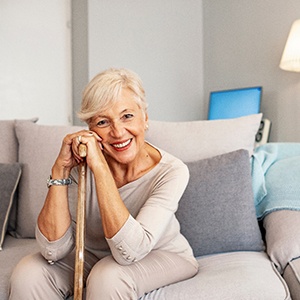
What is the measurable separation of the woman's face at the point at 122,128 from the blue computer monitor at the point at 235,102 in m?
2.13

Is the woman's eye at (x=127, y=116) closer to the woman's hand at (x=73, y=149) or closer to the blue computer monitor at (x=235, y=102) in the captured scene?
the woman's hand at (x=73, y=149)

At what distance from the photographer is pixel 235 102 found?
12.6ft

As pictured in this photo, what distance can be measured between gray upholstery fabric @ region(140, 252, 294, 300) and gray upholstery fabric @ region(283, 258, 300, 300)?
0.10 feet

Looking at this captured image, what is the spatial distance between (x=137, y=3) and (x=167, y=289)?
324cm

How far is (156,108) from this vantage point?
4.54m

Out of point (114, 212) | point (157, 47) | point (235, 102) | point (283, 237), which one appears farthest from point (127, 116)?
point (157, 47)

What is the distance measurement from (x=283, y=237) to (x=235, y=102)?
6.78 ft

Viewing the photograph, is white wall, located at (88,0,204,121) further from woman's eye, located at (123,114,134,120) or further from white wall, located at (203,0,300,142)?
woman's eye, located at (123,114,134,120)

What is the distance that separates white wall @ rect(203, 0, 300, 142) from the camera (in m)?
3.69

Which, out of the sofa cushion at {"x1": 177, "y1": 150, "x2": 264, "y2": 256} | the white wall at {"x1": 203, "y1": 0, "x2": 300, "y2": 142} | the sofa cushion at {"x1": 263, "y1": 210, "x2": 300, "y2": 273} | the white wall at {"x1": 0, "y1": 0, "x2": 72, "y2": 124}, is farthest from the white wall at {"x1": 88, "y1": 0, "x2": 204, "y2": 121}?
the sofa cushion at {"x1": 263, "y1": 210, "x2": 300, "y2": 273}

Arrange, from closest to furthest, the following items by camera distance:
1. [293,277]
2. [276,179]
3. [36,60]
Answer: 1. [293,277]
2. [276,179]
3. [36,60]

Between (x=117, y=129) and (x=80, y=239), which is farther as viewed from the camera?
(x=117, y=129)

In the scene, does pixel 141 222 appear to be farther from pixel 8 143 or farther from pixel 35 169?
pixel 8 143

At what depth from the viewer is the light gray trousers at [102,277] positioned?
1.48m
